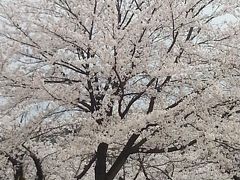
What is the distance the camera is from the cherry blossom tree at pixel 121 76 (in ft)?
20.6

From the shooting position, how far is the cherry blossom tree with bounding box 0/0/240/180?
628 cm

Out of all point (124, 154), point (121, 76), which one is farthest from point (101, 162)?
point (121, 76)

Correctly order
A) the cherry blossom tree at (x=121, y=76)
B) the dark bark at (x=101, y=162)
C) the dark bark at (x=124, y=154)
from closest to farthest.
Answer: the cherry blossom tree at (x=121, y=76) → the dark bark at (x=124, y=154) → the dark bark at (x=101, y=162)

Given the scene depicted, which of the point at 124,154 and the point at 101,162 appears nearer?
the point at 124,154

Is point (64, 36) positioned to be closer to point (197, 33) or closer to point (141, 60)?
point (141, 60)

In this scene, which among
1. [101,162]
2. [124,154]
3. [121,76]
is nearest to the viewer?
[121,76]

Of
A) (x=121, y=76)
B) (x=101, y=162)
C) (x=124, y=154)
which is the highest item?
(x=121, y=76)

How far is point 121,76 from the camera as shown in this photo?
657 cm

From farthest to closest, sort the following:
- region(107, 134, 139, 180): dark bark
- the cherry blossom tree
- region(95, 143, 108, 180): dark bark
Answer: region(95, 143, 108, 180): dark bark < region(107, 134, 139, 180): dark bark < the cherry blossom tree

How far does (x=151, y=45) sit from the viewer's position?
744cm

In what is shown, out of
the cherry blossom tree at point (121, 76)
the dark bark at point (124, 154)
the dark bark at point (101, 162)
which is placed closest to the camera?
the cherry blossom tree at point (121, 76)

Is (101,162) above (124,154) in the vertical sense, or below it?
below

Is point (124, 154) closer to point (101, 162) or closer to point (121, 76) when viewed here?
point (101, 162)

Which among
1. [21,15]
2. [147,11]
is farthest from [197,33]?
[21,15]
